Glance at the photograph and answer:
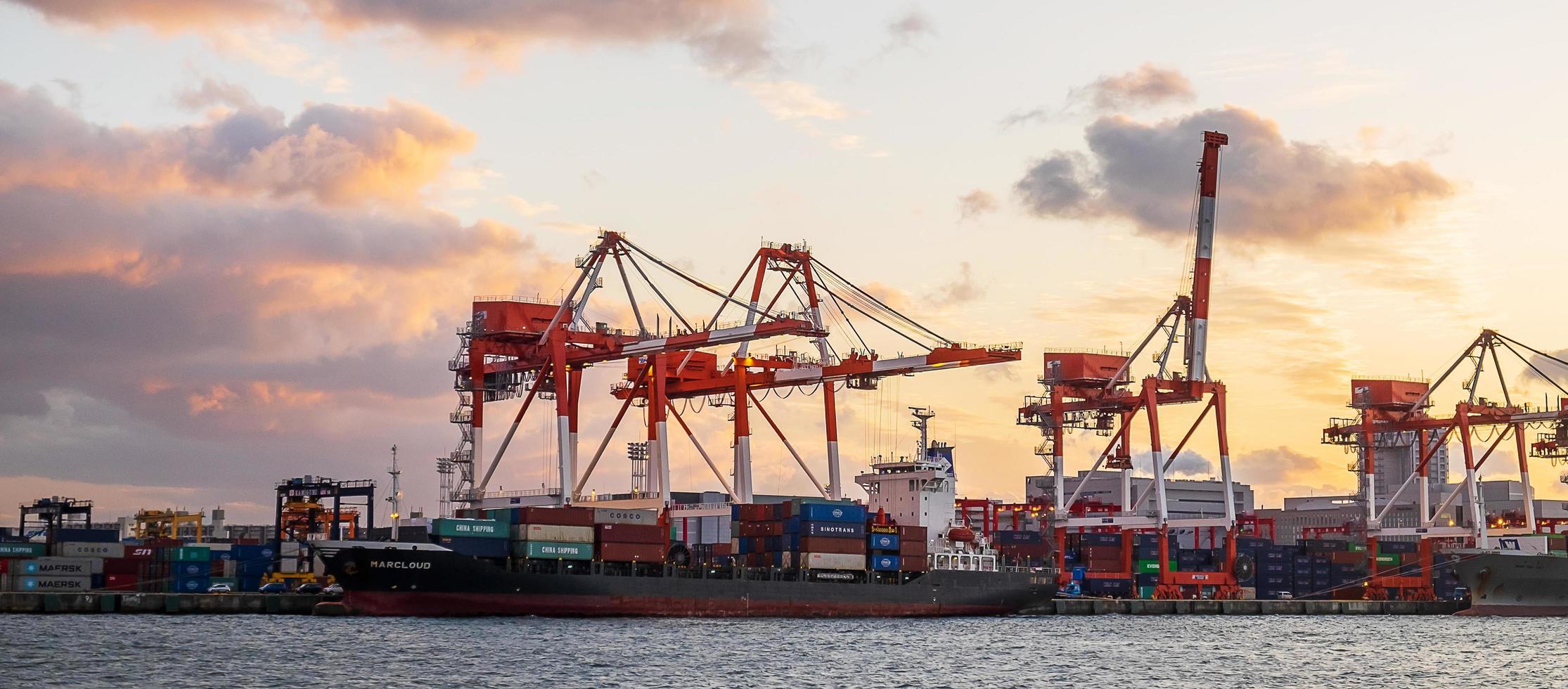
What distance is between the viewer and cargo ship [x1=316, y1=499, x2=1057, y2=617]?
184 ft

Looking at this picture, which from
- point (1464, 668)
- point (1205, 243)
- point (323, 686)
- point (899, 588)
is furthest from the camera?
point (1205, 243)

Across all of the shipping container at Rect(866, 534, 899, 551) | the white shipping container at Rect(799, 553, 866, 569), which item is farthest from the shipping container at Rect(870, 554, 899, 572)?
the white shipping container at Rect(799, 553, 866, 569)

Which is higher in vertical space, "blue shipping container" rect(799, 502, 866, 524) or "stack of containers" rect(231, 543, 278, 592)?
"blue shipping container" rect(799, 502, 866, 524)

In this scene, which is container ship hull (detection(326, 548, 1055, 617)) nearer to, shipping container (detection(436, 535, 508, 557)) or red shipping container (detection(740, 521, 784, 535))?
shipping container (detection(436, 535, 508, 557))

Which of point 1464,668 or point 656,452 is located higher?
point 656,452

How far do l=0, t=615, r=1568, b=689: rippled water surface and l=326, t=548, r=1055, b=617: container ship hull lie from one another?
2.87 ft

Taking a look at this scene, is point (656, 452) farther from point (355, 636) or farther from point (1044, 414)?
point (1044, 414)

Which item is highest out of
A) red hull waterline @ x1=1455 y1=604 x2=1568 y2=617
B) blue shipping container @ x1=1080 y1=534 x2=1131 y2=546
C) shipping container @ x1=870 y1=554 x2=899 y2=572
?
blue shipping container @ x1=1080 y1=534 x2=1131 y2=546

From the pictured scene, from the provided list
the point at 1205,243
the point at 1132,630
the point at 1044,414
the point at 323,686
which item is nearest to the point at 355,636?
the point at 323,686

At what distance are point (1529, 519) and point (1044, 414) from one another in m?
27.2

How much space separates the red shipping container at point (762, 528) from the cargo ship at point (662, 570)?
0.16ft

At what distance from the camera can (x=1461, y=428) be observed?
89.2m

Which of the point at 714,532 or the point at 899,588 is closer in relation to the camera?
the point at 899,588

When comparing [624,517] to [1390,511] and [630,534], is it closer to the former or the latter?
[630,534]
